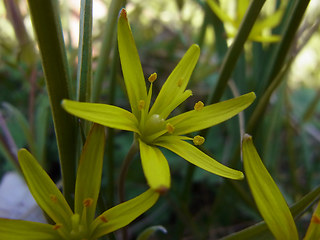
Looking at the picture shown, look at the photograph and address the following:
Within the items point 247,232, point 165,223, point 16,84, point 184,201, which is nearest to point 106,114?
point 247,232

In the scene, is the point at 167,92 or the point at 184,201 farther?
the point at 184,201

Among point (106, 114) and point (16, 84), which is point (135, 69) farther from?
point (16, 84)

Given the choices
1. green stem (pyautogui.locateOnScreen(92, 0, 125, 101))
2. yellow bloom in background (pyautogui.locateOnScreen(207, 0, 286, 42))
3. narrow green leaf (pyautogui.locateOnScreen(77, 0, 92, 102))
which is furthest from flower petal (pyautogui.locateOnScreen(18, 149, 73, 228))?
yellow bloom in background (pyautogui.locateOnScreen(207, 0, 286, 42))

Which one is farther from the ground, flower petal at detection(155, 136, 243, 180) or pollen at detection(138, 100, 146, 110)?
pollen at detection(138, 100, 146, 110)

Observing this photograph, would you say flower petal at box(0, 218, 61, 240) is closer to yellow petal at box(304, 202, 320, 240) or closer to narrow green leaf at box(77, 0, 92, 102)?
narrow green leaf at box(77, 0, 92, 102)

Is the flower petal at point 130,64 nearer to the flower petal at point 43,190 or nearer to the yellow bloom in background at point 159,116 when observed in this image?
the yellow bloom in background at point 159,116

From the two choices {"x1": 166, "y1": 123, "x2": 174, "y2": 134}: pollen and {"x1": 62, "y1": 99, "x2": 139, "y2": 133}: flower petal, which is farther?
{"x1": 166, "y1": 123, "x2": 174, "y2": 134}: pollen

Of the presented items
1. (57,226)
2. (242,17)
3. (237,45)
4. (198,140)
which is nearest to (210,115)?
(198,140)
